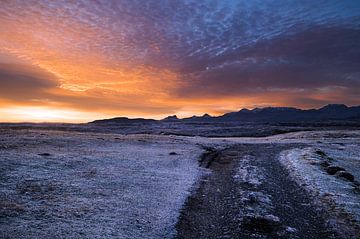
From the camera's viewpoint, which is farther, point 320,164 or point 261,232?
point 320,164

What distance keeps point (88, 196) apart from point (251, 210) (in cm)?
859

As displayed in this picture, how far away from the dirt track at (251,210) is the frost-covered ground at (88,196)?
1.10 m

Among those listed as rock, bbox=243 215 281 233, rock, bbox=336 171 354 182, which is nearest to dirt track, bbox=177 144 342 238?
rock, bbox=243 215 281 233

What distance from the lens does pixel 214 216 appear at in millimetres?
16891

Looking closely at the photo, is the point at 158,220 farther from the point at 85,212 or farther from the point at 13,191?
the point at 13,191

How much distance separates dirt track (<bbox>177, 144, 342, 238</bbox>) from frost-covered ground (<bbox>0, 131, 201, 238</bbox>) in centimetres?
110

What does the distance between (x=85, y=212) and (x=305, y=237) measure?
31.4ft

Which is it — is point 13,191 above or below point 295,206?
above

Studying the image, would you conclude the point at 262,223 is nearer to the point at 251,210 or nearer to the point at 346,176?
the point at 251,210

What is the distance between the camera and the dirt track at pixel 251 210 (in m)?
14.7

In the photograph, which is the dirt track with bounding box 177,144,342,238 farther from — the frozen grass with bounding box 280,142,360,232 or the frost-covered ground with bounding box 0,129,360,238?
the frozen grass with bounding box 280,142,360,232

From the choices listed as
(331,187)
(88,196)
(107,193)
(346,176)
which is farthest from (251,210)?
(346,176)

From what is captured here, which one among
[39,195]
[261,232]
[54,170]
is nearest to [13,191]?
[39,195]

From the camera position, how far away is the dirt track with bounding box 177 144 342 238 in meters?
14.7
